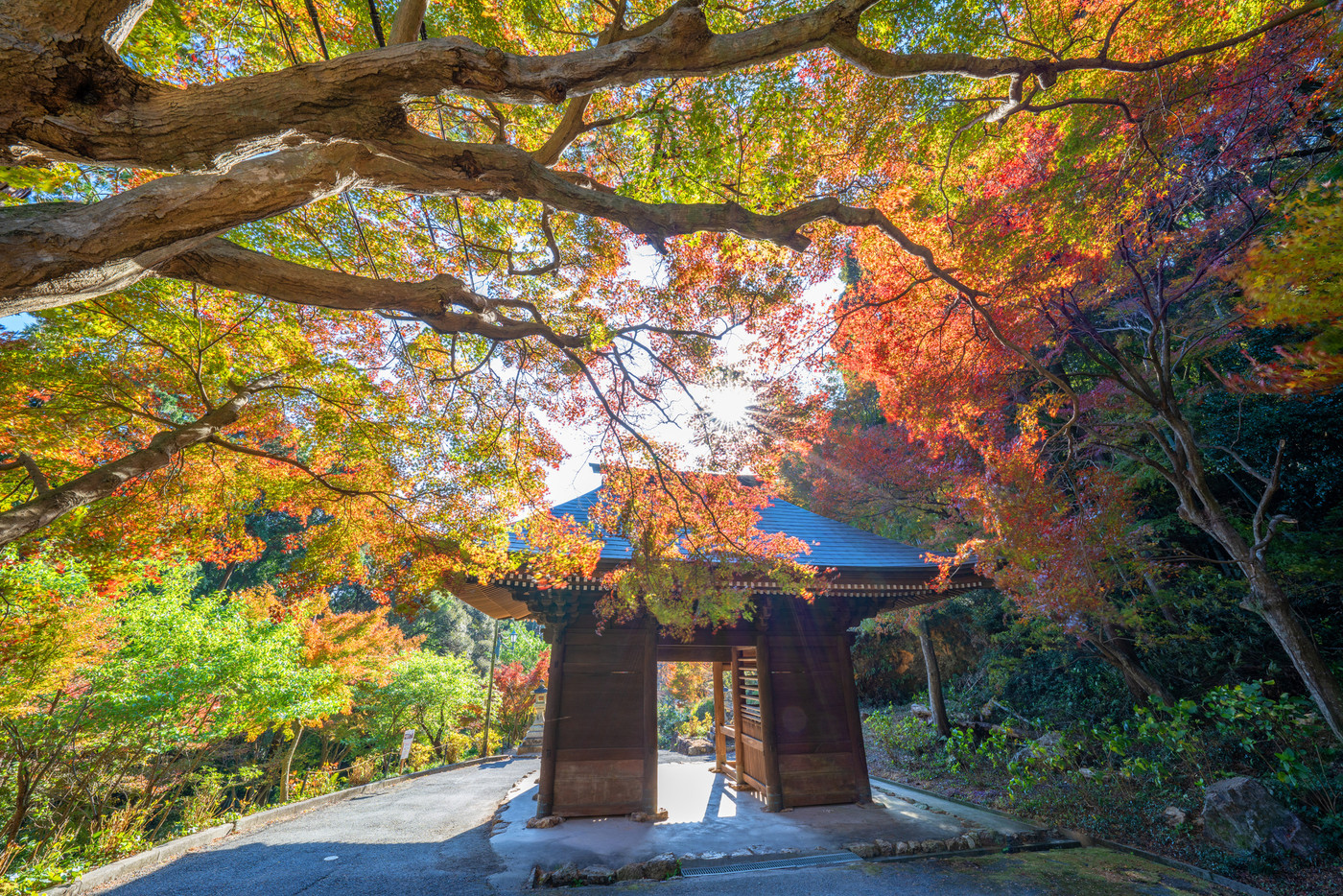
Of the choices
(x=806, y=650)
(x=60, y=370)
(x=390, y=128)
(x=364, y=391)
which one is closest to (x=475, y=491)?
(x=364, y=391)

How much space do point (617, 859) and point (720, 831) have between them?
1428 mm

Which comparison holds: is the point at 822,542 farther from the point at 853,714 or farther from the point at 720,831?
the point at 720,831

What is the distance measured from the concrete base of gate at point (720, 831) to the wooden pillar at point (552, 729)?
0.30 meters

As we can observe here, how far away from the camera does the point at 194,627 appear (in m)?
6.41

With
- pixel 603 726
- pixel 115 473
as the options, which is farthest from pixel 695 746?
pixel 115 473

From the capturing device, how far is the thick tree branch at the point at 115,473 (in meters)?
2.83

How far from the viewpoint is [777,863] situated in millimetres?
4543

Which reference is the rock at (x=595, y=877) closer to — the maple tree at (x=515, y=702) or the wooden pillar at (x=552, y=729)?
the wooden pillar at (x=552, y=729)

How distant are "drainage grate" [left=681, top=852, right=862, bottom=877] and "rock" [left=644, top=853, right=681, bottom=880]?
0.31 ft

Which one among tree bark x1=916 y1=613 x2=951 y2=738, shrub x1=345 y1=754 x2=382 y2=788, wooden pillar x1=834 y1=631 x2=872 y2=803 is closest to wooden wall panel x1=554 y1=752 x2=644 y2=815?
wooden pillar x1=834 y1=631 x2=872 y2=803

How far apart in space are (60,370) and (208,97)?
3089 mm

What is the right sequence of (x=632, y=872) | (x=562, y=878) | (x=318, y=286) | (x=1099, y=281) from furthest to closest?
(x=1099, y=281) → (x=632, y=872) → (x=562, y=878) → (x=318, y=286)

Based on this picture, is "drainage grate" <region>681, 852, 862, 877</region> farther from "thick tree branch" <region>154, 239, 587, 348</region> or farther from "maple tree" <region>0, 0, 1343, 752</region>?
"thick tree branch" <region>154, 239, 587, 348</region>

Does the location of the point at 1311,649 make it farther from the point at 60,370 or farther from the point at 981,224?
the point at 60,370
